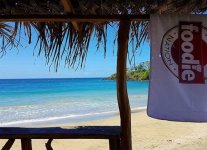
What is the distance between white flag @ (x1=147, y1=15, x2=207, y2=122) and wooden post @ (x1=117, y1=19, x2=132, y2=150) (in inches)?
10.1

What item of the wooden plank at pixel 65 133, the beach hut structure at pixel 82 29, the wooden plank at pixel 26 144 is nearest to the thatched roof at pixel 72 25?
the beach hut structure at pixel 82 29

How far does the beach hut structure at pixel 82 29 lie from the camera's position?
10.8 ft

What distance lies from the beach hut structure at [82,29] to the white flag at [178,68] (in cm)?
18

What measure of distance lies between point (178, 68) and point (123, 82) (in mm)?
534

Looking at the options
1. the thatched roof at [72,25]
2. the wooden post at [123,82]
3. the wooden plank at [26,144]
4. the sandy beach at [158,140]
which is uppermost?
the thatched roof at [72,25]

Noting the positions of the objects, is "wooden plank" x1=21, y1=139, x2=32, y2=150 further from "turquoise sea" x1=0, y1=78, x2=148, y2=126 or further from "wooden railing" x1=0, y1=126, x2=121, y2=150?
"turquoise sea" x1=0, y1=78, x2=148, y2=126

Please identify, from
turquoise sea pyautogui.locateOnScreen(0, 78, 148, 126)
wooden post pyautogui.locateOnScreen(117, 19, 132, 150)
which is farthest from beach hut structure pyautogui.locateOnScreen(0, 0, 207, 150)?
turquoise sea pyautogui.locateOnScreen(0, 78, 148, 126)

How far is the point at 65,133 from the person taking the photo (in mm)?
3307

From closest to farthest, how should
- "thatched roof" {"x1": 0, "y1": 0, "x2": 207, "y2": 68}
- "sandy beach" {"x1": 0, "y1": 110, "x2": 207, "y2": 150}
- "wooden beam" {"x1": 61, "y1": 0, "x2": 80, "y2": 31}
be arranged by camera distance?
"wooden beam" {"x1": 61, "y1": 0, "x2": 80, "y2": 31} < "thatched roof" {"x1": 0, "y1": 0, "x2": 207, "y2": 68} < "sandy beach" {"x1": 0, "y1": 110, "x2": 207, "y2": 150}

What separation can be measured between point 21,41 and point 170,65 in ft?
5.51

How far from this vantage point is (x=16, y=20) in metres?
3.39

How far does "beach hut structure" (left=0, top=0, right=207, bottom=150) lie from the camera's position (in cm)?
328

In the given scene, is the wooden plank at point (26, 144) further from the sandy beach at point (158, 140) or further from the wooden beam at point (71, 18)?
the sandy beach at point (158, 140)

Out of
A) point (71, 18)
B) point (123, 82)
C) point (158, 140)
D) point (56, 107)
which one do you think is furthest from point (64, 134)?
point (56, 107)
